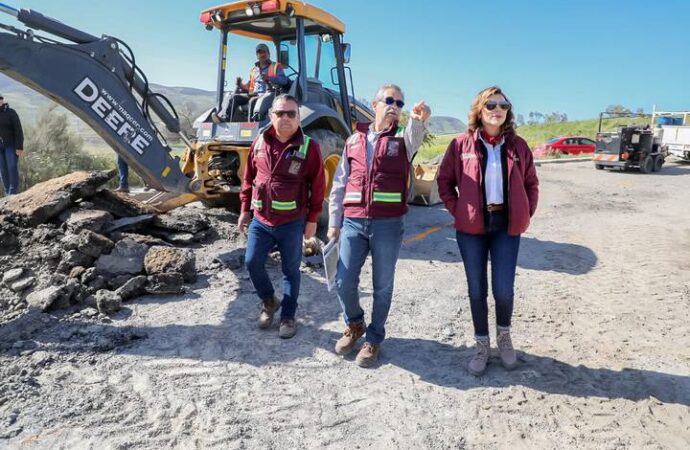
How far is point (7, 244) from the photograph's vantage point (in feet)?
16.5

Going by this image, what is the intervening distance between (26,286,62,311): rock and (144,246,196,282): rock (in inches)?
32.1

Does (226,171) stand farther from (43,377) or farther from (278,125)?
(43,377)

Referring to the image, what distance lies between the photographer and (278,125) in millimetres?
3598

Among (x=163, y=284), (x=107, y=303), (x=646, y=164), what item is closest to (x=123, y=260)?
(x=163, y=284)

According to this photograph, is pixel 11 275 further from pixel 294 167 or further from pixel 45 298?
pixel 294 167

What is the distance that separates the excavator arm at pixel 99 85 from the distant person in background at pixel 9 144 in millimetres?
3150

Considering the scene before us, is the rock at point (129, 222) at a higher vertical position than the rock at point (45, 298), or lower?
higher

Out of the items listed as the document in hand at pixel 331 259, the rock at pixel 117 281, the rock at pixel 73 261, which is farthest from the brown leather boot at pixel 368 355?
the rock at pixel 73 261

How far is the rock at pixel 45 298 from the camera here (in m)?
4.09

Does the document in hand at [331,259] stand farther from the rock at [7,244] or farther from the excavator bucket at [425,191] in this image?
the excavator bucket at [425,191]

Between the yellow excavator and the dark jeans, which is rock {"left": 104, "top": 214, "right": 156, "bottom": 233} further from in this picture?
the dark jeans

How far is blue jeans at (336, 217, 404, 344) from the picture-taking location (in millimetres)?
3307

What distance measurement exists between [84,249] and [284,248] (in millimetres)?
2214

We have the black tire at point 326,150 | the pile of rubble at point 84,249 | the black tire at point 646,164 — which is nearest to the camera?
the pile of rubble at point 84,249
